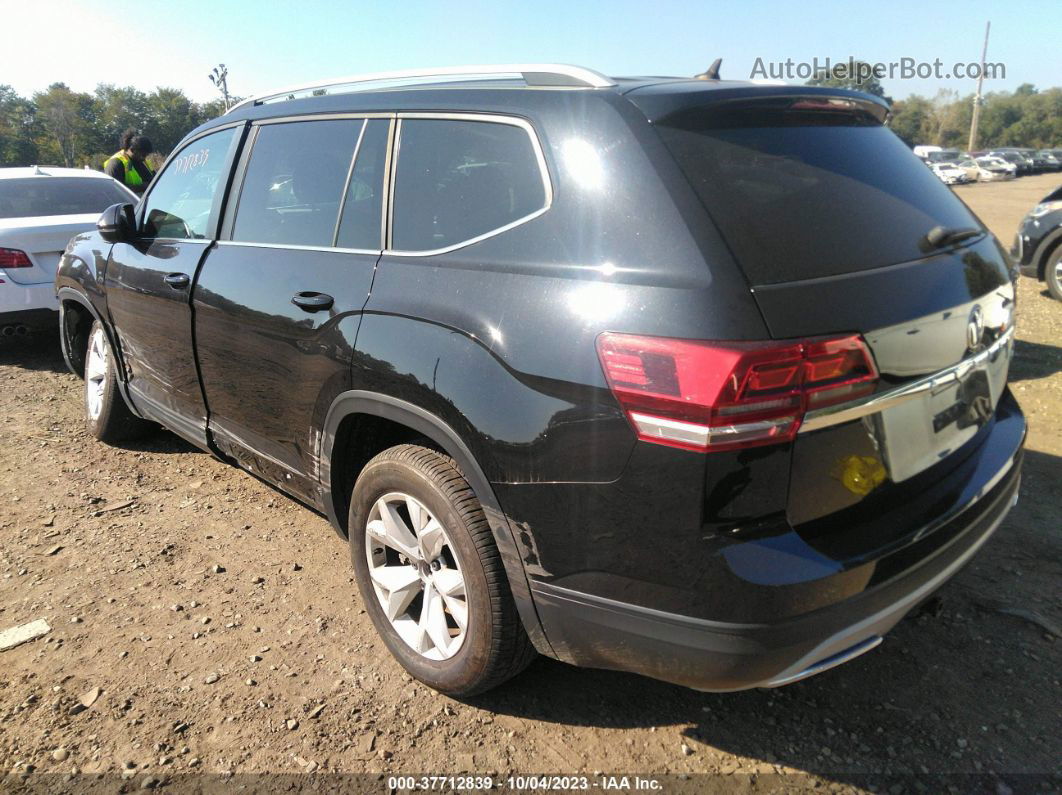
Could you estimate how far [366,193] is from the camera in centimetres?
264

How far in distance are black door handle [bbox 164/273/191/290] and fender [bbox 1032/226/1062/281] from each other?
861 cm

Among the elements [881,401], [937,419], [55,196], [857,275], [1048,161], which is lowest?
[1048,161]

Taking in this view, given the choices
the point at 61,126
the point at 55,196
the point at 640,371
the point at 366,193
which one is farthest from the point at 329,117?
the point at 61,126

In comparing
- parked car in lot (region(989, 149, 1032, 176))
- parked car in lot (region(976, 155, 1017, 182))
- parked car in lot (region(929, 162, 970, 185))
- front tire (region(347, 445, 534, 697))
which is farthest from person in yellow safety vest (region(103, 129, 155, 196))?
parked car in lot (region(989, 149, 1032, 176))

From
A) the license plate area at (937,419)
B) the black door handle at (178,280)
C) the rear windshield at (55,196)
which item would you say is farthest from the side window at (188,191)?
the rear windshield at (55,196)

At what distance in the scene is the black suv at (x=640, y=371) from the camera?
1690mm

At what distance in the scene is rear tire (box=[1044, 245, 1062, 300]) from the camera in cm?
816

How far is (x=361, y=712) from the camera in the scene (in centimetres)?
243

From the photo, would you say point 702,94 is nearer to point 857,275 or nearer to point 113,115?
point 857,275

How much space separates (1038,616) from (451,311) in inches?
93.6

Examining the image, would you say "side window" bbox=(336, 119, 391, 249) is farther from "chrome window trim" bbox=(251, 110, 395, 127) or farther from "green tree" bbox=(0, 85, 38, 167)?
"green tree" bbox=(0, 85, 38, 167)

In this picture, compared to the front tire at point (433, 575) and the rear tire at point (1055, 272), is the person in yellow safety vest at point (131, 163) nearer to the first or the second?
the front tire at point (433, 575)

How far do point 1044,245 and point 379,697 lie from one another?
8732mm

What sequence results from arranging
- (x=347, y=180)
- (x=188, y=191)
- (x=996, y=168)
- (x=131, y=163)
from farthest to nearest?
(x=996, y=168), (x=131, y=163), (x=188, y=191), (x=347, y=180)
